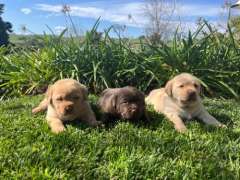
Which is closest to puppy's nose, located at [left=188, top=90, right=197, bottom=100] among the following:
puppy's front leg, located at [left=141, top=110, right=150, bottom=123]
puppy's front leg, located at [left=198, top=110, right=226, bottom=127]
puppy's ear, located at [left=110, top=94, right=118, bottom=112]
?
puppy's front leg, located at [left=198, top=110, right=226, bottom=127]

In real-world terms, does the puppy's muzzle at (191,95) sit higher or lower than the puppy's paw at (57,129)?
higher

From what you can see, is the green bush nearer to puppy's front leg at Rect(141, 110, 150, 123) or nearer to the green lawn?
puppy's front leg at Rect(141, 110, 150, 123)

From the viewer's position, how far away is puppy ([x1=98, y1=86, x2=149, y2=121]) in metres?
6.13

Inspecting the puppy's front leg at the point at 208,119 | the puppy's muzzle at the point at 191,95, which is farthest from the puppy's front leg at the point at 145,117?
the puppy's front leg at the point at 208,119

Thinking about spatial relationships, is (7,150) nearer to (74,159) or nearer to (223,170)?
(74,159)

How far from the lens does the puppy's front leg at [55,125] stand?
5672 mm

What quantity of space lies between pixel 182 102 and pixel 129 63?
290cm

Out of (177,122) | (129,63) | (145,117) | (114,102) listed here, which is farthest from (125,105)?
(129,63)

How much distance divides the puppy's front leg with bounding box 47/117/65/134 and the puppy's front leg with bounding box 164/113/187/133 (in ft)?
4.70

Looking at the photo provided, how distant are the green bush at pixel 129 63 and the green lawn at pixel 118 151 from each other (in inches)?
101

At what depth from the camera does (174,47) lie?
9414 millimetres

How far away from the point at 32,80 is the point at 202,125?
14.4 feet

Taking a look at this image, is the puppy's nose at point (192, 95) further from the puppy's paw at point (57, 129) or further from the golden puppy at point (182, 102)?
the puppy's paw at point (57, 129)

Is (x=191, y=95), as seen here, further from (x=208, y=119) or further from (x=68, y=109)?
(x=68, y=109)
